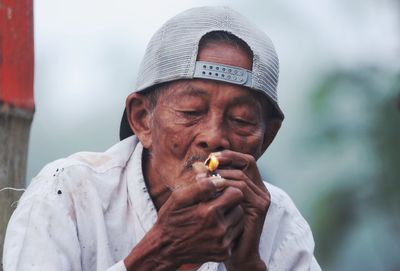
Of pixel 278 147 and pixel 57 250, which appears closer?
pixel 57 250

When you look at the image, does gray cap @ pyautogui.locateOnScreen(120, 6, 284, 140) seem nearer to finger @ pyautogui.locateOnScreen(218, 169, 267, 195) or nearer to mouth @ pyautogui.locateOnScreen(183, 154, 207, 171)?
mouth @ pyautogui.locateOnScreen(183, 154, 207, 171)

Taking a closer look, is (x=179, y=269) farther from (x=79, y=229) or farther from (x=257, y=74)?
(x=257, y=74)

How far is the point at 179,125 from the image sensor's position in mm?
3668

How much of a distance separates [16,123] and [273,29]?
4.17 meters

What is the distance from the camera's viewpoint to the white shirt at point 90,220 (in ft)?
11.9

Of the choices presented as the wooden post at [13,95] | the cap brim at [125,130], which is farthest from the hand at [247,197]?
the wooden post at [13,95]

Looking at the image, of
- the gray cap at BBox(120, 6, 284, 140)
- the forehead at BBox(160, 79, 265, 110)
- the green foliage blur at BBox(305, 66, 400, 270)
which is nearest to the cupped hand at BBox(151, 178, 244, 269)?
the forehead at BBox(160, 79, 265, 110)

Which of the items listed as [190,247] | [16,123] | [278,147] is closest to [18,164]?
[16,123]

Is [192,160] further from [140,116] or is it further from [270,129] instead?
[270,129]

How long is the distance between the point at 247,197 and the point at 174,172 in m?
0.43

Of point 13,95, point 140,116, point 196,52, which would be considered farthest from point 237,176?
point 13,95

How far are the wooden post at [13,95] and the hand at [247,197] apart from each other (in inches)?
46.3

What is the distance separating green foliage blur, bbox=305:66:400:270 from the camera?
8.19 metres

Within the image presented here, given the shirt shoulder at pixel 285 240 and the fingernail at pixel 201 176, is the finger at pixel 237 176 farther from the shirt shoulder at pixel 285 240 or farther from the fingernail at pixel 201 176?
the shirt shoulder at pixel 285 240
